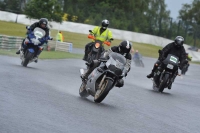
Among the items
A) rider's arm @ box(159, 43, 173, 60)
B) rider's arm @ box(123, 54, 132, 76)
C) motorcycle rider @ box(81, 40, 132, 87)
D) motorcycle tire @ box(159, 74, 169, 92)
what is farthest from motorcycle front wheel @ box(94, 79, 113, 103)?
rider's arm @ box(159, 43, 173, 60)

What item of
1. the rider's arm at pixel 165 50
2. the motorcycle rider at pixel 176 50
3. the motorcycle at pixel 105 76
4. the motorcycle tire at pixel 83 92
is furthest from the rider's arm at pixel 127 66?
the rider's arm at pixel 165 50

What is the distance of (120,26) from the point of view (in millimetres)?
68438

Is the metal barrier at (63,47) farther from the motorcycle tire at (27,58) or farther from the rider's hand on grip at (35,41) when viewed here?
the motorcycle tire at (27,58)

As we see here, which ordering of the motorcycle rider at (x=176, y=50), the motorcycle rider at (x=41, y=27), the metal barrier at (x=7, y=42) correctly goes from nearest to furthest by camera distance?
the motorcycle rider at (x=176, y=50) → the motorcycle rider at (x=41, y=27) → the metal barrier at (x=7, y=42)

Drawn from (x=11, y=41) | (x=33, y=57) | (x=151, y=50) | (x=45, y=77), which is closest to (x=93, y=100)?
(x=45, y=77)

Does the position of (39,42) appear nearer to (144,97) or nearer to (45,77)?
(45,77)

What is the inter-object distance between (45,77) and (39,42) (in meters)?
3.94

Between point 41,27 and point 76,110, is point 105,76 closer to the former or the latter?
point 76,110

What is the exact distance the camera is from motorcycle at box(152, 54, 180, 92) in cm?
2014

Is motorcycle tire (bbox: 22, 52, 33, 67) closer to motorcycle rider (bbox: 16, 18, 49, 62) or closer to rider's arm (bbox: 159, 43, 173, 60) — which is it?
motorcycle rider (bbox: 16, 18, 49, 62)

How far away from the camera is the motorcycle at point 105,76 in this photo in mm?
13398

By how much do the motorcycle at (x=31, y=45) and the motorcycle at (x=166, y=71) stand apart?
157 inches

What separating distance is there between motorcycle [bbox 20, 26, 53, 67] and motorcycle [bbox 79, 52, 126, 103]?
313 inches

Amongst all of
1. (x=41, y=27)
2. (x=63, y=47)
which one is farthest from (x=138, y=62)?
(x=41, y=27)
